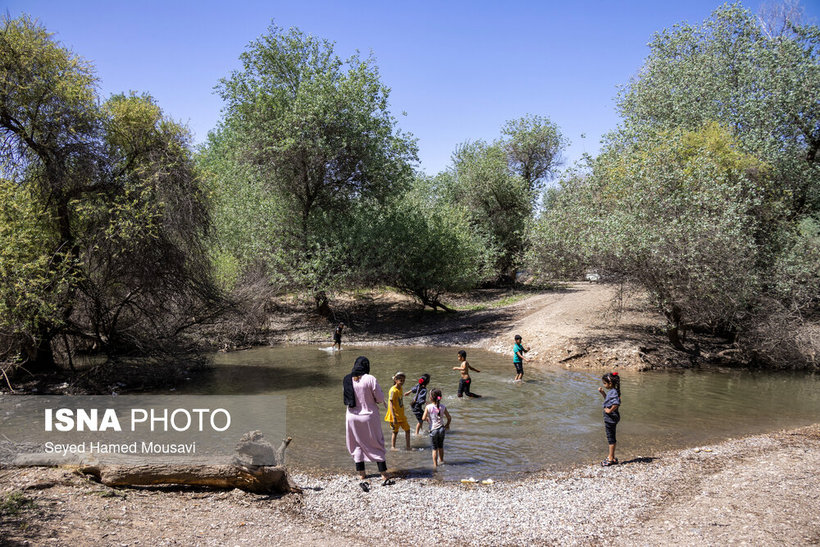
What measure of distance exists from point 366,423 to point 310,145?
2140 cm

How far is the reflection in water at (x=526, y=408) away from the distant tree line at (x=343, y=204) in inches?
120

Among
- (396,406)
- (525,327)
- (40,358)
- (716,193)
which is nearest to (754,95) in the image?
(716,193)

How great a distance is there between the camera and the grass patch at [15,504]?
7.09m

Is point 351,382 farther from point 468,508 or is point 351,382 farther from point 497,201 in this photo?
point 497,201

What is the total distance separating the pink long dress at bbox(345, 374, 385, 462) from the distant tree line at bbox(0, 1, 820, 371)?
10746 mm

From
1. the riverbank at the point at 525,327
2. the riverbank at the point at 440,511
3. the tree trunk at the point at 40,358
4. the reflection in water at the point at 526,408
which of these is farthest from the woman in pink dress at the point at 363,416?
the riverbank at the point at 525,327

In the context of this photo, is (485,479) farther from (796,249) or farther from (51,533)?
(796,249)

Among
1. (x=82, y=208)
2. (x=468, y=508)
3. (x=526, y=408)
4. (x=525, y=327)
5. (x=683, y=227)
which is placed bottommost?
(x=526, y=408)

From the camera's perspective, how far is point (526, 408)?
51.3 feet

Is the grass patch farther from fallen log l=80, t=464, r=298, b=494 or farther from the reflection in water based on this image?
the reflection in water

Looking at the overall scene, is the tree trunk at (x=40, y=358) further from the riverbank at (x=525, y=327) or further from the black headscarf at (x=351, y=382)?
the black headscarf at (x=351, y=382)

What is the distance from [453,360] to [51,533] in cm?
1819

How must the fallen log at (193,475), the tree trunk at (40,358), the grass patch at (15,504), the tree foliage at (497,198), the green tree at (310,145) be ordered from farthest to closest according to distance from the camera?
the tree foliage at (497,198)
the green tree at (310,145)
the tree trunk at (40,358)
the fallen log at (193,475)
the grass patch at (15,504)

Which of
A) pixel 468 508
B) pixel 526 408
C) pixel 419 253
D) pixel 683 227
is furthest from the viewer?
pixel 419 253
